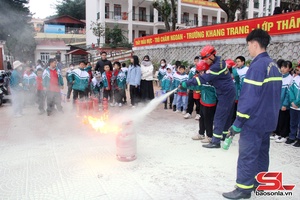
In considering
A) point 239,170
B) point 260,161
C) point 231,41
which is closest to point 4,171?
point 239,170

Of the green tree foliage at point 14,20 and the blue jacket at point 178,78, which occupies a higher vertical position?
the green tree foliage at point 14,20

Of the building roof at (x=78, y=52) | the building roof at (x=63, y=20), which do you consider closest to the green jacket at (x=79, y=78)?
the building roof at (x=78, y=52)

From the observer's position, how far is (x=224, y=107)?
5000mm

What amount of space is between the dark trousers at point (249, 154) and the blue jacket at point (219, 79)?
1.81 meters

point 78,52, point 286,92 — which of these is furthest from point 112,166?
point 78,52

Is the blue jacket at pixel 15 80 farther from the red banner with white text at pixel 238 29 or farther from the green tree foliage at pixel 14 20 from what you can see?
the red banner with white text at pixel 238 29

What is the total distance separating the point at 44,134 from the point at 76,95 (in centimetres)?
264

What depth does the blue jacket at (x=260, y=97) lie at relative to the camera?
9.89 ft

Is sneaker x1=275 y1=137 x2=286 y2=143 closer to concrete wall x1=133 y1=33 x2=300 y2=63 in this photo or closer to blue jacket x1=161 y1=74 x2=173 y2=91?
blue jacket x1=161 y1=74 x2=173 y2=91

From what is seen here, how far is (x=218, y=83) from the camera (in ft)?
16.3

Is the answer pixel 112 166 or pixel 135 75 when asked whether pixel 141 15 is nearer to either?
pixel 135 75

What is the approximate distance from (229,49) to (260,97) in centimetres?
917

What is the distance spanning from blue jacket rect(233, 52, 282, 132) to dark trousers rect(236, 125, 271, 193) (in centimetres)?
9

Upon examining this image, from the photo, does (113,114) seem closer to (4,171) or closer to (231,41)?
(4,171)
